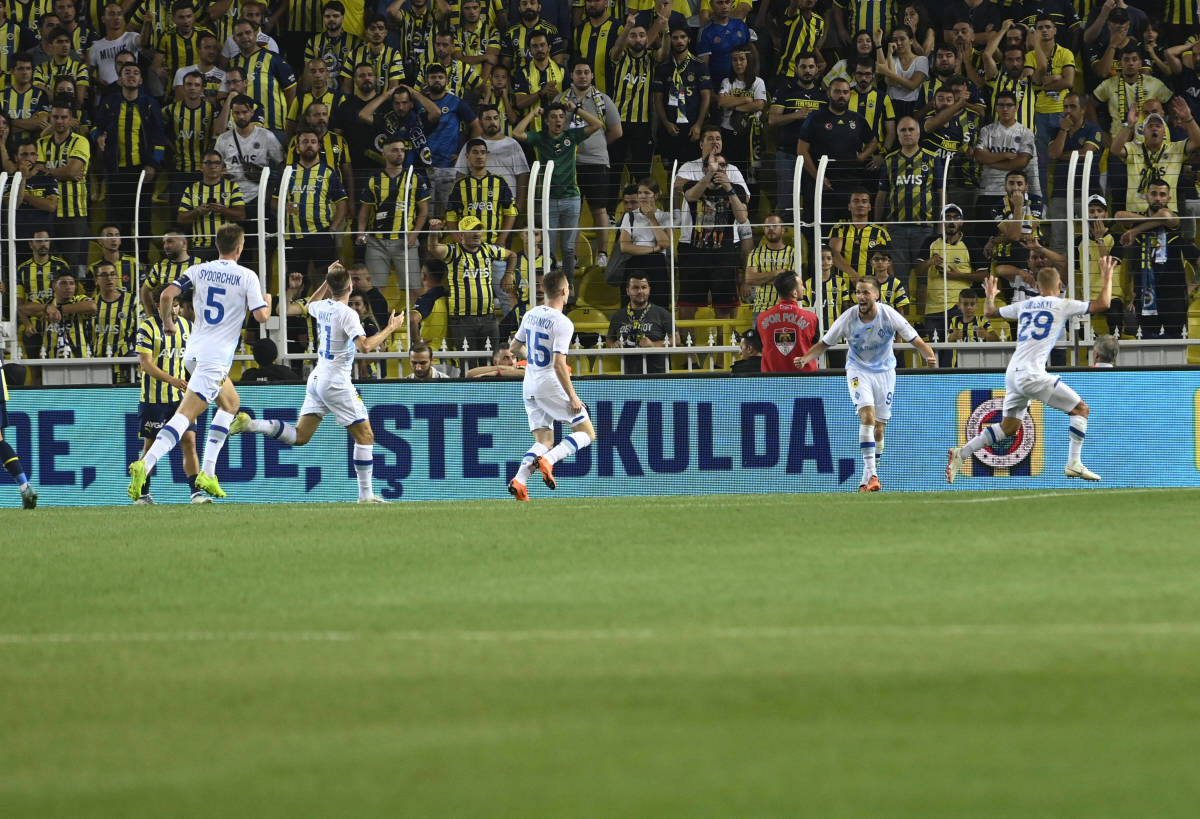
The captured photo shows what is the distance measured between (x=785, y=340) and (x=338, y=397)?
14.4ft

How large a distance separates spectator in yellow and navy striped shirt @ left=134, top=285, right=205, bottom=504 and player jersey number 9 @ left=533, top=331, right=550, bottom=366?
296cm

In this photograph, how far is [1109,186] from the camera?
1753cm

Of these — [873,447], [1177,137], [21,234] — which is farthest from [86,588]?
[1177,137]

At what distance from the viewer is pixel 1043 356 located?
48.6 ft

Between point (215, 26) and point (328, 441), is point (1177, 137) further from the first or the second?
point (215, 26)

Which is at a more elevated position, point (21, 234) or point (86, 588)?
point (21, 234)

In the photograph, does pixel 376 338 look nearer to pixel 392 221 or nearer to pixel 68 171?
pixel 392 221

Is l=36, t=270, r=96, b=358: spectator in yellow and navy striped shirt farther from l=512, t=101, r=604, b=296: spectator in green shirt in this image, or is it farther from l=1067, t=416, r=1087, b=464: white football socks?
l=1067, t=416, r=1087, b=464: white football socks

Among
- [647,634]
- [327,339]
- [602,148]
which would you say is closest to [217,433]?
[327,339]

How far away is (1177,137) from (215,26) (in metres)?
11.1

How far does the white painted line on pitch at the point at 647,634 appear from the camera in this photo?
20.2 feet

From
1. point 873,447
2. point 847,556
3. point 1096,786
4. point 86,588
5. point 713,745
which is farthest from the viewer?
point 873,447

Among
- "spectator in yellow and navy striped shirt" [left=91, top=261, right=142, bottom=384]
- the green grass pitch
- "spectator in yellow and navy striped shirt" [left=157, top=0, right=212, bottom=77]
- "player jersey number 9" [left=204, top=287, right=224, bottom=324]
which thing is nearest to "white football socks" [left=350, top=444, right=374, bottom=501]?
"player jersey number 9" [left=204, top=287, right=224, bottom=324]

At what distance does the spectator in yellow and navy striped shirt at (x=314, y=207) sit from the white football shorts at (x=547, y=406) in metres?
3.58
